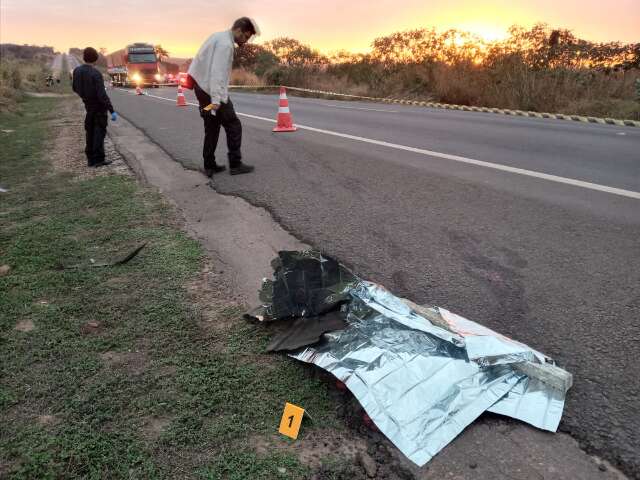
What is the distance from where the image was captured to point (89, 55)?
21.8 ft

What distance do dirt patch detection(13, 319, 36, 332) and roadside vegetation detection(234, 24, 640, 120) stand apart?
1585cm

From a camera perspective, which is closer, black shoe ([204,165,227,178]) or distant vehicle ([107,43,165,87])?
black shoe ([204,165,227,178])

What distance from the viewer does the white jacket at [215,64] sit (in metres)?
5.11

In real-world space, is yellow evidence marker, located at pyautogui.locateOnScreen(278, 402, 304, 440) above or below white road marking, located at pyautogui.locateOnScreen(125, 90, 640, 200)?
below

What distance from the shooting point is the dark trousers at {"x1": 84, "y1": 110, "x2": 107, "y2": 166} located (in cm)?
673

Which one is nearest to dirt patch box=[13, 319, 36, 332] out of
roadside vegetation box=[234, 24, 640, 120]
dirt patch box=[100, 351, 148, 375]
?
dirt patch box=[100, 351, 148, 375]

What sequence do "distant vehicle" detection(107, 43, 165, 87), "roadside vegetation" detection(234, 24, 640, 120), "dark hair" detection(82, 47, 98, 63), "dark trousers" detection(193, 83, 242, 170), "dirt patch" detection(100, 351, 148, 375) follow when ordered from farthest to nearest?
"distant vehicle" detection(107, 43, 165, 87) < "roadside vegetation" detection(234, 24, 640, 120) < "dark hair" detection(82, 47, 98, 63) < "dark trousers" detection(193, 83, 242, 170) < "dirt patch" detection(100, 351, 148, 375)

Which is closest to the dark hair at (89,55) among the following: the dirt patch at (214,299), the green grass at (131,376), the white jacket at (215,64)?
Result: the white jacket at (215,64)

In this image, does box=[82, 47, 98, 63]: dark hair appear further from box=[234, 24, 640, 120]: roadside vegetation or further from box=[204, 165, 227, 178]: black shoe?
box=[234, 24, 640, 120]: roadside vegetation

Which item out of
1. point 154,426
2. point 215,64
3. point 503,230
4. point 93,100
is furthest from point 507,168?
point 93,100

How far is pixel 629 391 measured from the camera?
1.97 metres

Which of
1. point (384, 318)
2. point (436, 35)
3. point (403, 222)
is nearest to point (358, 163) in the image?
point (403, 222)

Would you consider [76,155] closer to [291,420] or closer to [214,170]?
[214,170]

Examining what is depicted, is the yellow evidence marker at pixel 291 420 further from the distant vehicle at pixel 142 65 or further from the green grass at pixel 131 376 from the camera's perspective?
the distant vehicle at pixel 142 65
